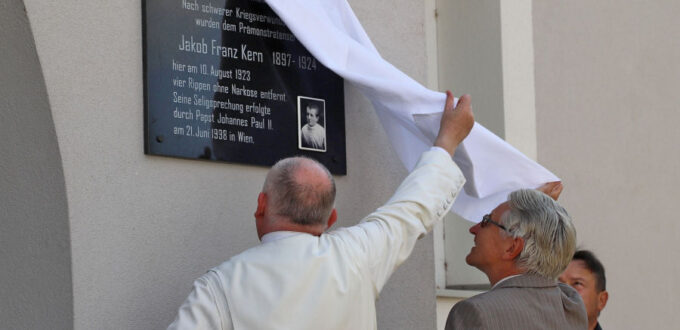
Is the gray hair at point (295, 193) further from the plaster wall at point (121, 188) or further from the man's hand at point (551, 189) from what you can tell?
the man's hand at point (551, 189)

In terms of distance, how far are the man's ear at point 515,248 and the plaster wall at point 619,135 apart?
7.39 ft

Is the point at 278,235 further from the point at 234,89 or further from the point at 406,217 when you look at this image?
the point at 234,89

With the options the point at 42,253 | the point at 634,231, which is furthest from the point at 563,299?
the point at 634,231

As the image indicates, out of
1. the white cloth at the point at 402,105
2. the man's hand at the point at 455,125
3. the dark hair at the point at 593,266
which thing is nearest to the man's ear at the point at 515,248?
the man's hand at the point at 455,125

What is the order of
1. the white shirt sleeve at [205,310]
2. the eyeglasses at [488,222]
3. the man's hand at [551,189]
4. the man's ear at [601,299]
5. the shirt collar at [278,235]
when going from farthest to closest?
the man's ear at [601,299] < the man's hand at [551,189] < the eyeglasses at [488,222] < the shirt collar at [278,235] < the white shirt sleeve at [205,310]

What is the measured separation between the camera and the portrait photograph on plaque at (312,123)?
15.0 ft

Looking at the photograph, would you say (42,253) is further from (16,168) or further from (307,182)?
(307,182)

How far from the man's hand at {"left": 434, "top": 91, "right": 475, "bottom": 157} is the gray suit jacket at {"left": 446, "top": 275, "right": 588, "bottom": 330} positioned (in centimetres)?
61

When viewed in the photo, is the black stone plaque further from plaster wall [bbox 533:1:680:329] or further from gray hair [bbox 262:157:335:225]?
plaster wall [bbox 533:1:680:329]

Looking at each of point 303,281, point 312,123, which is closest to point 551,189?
point 312,123

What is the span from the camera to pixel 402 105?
446cm

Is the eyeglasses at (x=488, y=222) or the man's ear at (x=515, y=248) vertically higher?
the eyeglasses at (x=488, y=222)

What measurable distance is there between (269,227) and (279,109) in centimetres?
85

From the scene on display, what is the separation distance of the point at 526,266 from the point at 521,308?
0.54 feet
